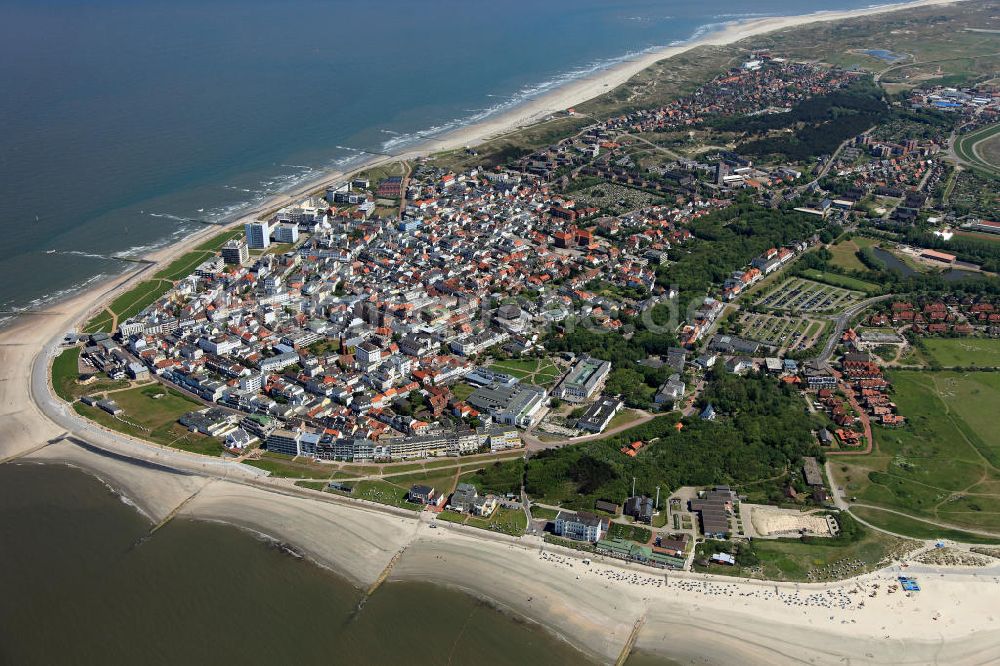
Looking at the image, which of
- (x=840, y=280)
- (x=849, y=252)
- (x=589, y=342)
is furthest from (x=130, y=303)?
(x=849, y=252)

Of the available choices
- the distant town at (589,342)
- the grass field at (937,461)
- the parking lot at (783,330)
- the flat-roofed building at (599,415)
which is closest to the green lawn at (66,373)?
the distant town at (589,342)

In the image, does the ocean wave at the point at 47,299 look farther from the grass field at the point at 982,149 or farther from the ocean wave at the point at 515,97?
the grass field at the point at 982,149

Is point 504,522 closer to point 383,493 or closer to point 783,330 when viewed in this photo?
point 383,493

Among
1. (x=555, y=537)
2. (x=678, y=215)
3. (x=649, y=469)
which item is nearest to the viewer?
(x=555, y=537)

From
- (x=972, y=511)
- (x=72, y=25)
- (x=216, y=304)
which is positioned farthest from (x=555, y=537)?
(x=72, y=25)

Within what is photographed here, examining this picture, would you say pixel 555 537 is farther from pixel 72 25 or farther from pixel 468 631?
pixel 72 25

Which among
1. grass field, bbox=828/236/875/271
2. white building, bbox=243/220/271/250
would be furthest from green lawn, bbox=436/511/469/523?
grass field, bbox=828/236/875/271

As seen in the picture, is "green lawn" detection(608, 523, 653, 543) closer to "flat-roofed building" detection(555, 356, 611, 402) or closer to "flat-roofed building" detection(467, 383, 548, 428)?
"flat-roofed building" detection(467, 383, 548, 428)
